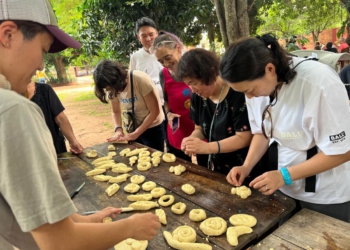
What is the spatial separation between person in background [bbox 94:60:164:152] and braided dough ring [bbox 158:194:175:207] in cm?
141

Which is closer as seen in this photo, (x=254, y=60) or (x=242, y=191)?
(x=254, y=60)

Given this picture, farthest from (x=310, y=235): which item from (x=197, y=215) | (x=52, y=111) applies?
(x=52, y=111)

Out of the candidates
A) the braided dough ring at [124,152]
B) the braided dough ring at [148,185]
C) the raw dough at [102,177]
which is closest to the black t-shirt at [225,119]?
the braided dough ring at [148,185]

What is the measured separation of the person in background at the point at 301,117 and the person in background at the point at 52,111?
2.04 m

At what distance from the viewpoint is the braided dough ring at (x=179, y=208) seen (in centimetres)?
153

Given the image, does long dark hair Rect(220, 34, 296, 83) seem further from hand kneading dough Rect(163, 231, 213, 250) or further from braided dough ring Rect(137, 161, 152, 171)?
braided dough ring Rect(137, 161, 152, 171)

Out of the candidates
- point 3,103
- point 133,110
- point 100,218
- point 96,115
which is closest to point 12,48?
point 3,103

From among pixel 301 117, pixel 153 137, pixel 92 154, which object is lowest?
pixel 153 137

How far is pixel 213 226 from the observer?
4.38 feet

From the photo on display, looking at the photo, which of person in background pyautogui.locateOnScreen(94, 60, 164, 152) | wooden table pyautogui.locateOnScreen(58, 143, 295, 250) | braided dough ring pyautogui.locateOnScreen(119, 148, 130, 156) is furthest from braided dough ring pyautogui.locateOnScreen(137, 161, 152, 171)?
person in background pyautogui.locateOnScreen(94, 60, 164, 152)

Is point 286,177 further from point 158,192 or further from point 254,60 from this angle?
point 158,192

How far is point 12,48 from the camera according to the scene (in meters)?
0.77

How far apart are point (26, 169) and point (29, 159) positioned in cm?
3

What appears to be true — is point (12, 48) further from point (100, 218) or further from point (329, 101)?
point (329, 101)
